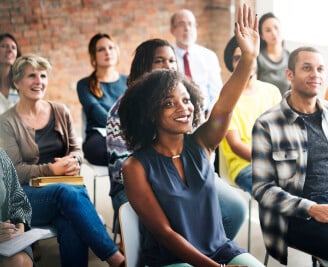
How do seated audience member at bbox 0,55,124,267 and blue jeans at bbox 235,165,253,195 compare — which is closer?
seated audience member at bbox 0,55,124,267

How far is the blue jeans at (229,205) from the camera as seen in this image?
242cm

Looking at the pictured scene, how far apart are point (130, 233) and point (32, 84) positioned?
0.70 m

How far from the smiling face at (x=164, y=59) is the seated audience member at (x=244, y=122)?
0.26m

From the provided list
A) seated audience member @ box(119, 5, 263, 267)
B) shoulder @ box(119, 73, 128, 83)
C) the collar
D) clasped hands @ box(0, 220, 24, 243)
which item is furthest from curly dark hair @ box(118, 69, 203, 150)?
clasped hands @ box(0, 220, 24, 243)

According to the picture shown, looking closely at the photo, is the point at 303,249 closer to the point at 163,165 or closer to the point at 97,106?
the point at 163,165

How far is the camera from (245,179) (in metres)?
2.62

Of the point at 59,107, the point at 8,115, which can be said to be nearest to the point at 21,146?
the point at 8,115

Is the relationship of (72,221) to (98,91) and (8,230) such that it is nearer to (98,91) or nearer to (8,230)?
(8,230)

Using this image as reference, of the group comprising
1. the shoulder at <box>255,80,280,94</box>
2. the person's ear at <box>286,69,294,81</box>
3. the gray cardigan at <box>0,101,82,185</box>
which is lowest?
the gray cardigan at <box>0,101,82,185</box>

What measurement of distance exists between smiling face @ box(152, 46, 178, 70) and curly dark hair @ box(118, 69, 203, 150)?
0.06 metres

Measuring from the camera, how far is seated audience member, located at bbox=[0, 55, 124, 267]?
7.95 feet

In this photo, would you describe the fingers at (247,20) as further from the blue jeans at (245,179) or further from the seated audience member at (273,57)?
the blue jeans at (245,179)

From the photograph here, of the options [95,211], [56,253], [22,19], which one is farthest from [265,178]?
[22,19]

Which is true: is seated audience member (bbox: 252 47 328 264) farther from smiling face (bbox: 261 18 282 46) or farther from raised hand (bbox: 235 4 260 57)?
raised hand (bbox: 235 4 260 57)
